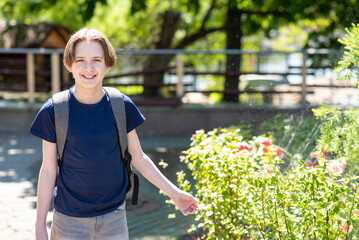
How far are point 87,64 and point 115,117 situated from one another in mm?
274

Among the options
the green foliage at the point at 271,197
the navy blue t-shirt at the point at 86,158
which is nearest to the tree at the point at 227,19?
the green foliage at the point at 271,197

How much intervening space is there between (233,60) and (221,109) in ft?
3.61

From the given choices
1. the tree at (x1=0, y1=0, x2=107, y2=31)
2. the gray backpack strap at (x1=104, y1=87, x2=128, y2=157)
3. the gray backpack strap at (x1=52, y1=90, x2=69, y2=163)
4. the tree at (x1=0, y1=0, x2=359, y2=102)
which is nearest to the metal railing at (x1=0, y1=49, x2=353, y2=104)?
the tree at (x1=0, y1=0, x2=359, y2=102)

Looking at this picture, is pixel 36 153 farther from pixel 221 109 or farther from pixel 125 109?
pixel 125 109

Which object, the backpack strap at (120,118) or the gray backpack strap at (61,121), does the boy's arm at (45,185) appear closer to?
the gray backpack strap at (61,121)

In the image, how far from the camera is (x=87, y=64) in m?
2.29

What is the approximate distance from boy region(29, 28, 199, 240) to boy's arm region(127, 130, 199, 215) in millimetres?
123

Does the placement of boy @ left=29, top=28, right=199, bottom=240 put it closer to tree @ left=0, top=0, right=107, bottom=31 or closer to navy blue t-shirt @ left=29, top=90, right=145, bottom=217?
navy blue t-shirt @ left=29, top=90, right=145, bottom=217

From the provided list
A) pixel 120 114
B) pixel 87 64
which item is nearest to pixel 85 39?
pixel 87 64

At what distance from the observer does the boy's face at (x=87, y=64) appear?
2.29m

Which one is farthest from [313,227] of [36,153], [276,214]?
[36,153]

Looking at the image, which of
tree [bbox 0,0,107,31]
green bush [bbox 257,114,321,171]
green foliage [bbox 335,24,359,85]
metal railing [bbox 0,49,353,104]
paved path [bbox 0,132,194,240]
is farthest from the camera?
metal railing [bbox 0,49,353,104]

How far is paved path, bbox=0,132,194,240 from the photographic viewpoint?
4.80 m

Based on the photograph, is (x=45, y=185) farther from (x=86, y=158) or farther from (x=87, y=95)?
(x=87, y=95)
